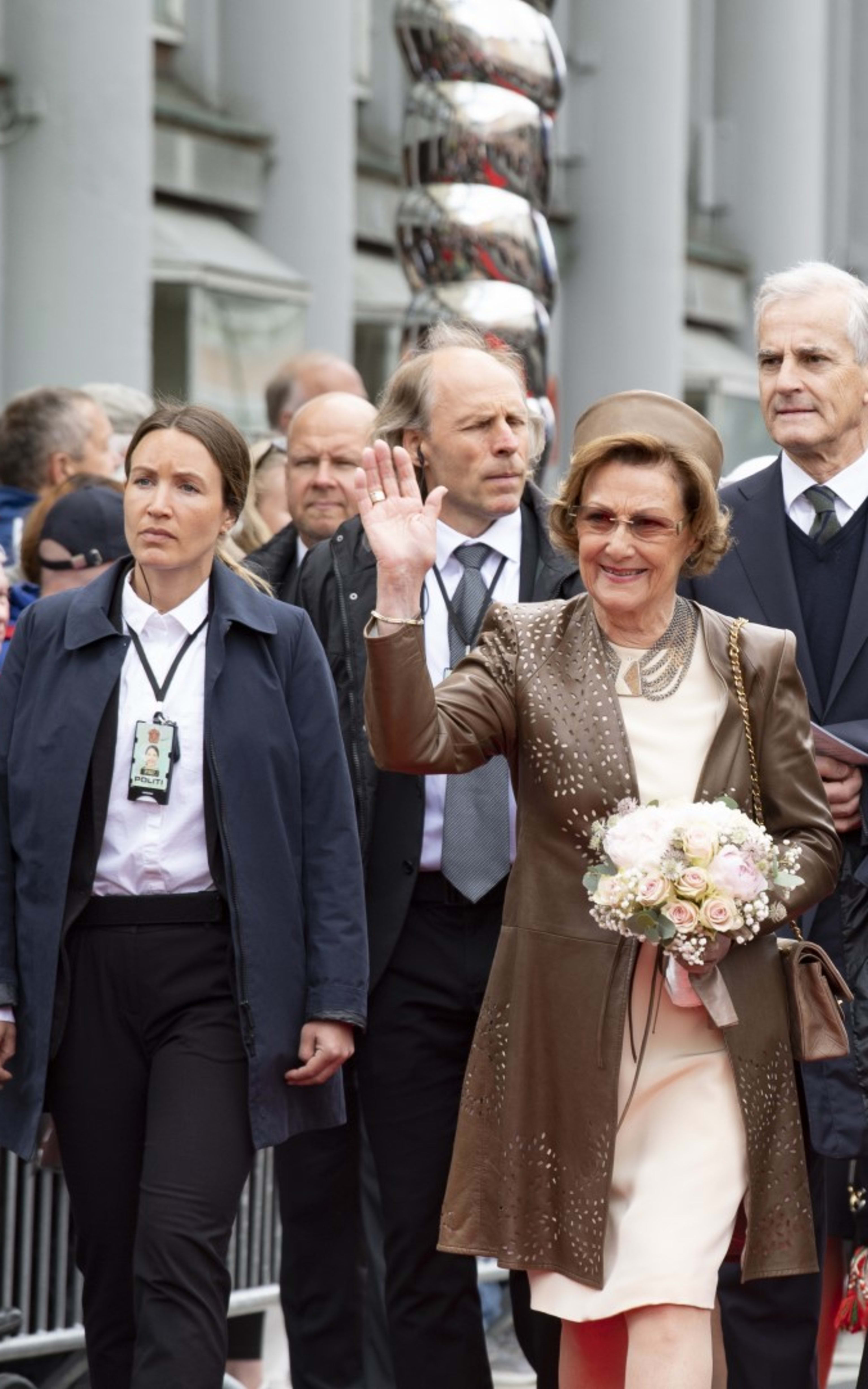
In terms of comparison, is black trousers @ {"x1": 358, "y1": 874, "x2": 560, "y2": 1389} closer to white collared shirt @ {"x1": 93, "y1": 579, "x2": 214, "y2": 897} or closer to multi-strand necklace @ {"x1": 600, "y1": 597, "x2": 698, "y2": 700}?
white collared shirt @ {"x1": 93, "y1": 579, "x2": 214, "y2": 897}

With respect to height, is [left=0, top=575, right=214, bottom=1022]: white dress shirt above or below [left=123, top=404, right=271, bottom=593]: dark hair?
below

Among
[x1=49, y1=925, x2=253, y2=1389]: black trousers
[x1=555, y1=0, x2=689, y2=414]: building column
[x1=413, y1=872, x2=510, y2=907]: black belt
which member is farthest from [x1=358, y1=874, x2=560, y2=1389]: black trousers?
[x1=555, y1=0, x2=689, y2=414]: building column

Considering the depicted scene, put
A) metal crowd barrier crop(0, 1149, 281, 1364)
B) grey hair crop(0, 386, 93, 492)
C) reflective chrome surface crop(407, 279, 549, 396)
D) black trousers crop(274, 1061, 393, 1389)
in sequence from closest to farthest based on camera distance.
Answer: black trousers crop(274, 1061, 393, 1389) → metal crowd barrier crop(0, 1149, 281, 1364) → grey hair crop(0, 386, 93, 492) → reflective chrome surface crop(407, 279, 549, 396)

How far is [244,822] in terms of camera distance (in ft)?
17.0

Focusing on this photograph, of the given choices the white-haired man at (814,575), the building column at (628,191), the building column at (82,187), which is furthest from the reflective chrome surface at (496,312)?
the building column at (628,191)

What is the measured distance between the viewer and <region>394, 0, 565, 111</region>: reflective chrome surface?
27.1 ft

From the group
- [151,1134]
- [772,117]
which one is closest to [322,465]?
[151,1134]

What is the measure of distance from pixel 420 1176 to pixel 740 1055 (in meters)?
1.14

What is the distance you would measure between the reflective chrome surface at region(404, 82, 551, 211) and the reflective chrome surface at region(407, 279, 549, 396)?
1.15ft

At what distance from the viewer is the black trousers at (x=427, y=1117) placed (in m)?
5.55

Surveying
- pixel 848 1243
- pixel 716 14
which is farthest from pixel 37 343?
pixel 716 14

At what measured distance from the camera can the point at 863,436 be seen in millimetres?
5688

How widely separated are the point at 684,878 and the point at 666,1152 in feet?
1.81

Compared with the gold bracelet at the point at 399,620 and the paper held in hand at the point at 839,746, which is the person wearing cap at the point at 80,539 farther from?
the gold bracelet at the point at 399,620
